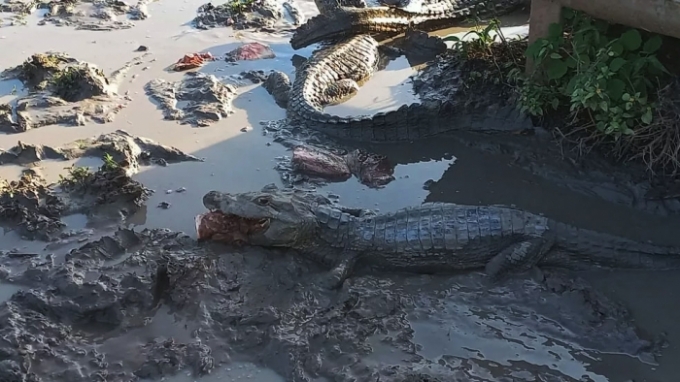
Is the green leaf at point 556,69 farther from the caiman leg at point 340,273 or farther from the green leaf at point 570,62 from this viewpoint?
the caiman leg at point 340,273

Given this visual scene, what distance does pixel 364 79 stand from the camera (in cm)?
701

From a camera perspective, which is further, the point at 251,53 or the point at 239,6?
the point at 239,6

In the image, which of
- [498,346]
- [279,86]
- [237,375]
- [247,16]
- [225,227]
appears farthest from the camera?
[247,16]

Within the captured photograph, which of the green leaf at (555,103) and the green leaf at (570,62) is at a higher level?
the green leaf at (570,62)

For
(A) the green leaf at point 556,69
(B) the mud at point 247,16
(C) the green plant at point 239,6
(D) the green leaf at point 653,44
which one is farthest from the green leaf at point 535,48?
(C) the green plant at point 239,6

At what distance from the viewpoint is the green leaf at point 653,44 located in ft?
14.6

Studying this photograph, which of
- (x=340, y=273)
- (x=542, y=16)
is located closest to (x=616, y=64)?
(x=542, y=16)

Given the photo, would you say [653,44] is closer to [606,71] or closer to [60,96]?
[606,71]

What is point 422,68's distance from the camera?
7.04 metres

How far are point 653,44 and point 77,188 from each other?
407 cm

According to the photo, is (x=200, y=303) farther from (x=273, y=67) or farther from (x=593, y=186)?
(x=273, y=67)

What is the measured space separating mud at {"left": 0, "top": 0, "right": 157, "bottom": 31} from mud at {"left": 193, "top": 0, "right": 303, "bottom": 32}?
2.56ft

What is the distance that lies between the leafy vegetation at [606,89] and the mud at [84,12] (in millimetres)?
5172

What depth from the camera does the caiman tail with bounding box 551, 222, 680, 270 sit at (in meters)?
4.07
